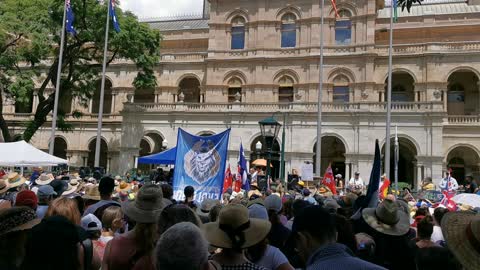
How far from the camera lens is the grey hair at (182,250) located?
2447 millimetres

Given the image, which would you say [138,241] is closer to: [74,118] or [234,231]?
[234,231]

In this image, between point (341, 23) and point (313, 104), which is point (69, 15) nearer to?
point (313, 104)

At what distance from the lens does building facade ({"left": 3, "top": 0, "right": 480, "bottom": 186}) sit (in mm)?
28484

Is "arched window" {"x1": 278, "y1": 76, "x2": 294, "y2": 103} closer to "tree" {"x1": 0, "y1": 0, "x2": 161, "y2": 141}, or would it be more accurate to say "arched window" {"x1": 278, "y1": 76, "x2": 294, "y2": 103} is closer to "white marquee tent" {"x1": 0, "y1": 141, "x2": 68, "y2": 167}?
"tree" {"x1": 0, "y1": 0, "x2": 161, "y2": 141}

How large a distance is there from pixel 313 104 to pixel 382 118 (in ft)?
14.9

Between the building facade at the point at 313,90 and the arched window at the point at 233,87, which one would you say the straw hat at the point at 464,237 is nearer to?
the building facade at the point at 313,90

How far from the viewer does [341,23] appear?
34.6 metres

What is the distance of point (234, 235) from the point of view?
335 cm

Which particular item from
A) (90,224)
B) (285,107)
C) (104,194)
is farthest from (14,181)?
(285,107)

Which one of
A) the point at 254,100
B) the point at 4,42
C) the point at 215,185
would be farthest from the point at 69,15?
the point at 215,185

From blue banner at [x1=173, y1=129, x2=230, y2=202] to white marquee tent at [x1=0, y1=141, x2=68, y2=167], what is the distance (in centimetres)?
603

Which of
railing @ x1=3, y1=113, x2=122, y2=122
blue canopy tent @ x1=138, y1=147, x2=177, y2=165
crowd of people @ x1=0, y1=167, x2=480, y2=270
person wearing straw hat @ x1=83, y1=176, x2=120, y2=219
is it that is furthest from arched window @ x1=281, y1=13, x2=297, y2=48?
crowd of people @ x1=0, y1=167, x2=480, y2=270

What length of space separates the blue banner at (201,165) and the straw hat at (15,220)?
6.35m

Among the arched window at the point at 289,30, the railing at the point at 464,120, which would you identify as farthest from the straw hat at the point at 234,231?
the arched window at the point at 289,30
